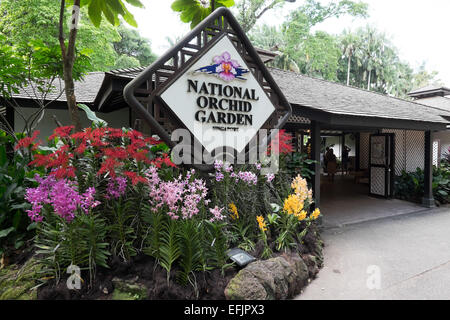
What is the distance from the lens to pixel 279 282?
3.10m

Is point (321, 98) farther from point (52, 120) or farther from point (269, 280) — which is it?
point (52, 120)

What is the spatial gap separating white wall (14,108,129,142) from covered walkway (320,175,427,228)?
6.58 m

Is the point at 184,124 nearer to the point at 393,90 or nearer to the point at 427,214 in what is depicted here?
the point at 427,214

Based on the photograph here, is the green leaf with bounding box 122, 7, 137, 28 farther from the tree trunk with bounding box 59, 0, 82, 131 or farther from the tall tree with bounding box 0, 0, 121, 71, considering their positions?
the tall tree with bounding box 0, 0, 121, 71

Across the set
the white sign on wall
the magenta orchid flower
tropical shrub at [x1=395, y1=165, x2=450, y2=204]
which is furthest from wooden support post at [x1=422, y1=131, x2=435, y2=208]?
the magenta orchid flower

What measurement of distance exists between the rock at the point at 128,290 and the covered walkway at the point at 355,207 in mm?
4405

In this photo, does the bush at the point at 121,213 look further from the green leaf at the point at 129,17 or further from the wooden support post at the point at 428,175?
the wooden support post at the point at 428,175

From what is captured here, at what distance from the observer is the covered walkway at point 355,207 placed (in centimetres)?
670

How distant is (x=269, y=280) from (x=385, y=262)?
226 cm

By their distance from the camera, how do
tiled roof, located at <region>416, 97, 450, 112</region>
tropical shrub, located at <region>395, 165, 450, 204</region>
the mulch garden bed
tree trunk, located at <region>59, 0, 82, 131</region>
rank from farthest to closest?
1. tiled roof, located at <region>416, 97, 450, 112</region>
2. tropical shrub, located at <region>395, 165, 450, 204</region>
3. tree trunk, located at <region>59, 0, 82, 131</region>
4. the mulch garden bed

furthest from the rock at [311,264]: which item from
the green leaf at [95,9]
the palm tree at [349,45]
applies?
the palm tree at [349,45]

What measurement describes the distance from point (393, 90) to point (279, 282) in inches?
1693

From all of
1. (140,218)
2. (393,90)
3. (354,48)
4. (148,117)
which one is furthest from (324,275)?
(393,90)

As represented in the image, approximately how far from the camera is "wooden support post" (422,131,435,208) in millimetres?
8180
